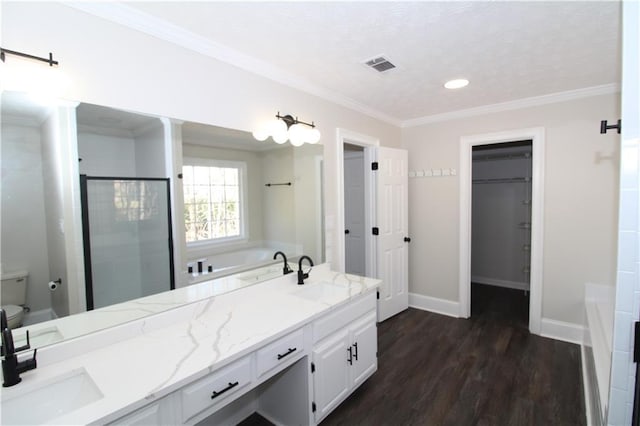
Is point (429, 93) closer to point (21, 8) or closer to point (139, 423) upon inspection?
point (21, 8)

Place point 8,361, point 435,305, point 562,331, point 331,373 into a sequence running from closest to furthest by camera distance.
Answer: point 8,361 → point 331,373 → point 562,331 → point 435,305

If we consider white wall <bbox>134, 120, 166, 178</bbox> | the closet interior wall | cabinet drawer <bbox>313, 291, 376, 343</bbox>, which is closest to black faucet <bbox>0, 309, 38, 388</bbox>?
white wall <bbox>134, 120, 166, 178</bbox>

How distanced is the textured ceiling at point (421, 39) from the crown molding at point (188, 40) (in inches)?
1.5

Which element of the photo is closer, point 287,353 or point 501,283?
point 287,353

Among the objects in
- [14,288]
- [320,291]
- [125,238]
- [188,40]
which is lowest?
[320,291]

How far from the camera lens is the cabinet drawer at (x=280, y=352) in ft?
4.92

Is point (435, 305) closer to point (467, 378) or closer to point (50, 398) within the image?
point (467, 378)

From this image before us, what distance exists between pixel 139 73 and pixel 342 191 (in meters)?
1.89

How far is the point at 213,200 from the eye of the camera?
2021 mm

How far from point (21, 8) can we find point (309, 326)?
6.40 feet

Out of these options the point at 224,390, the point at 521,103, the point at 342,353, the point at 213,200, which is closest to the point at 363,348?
the point at 342,353

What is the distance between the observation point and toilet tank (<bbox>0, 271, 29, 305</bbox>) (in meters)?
1.24

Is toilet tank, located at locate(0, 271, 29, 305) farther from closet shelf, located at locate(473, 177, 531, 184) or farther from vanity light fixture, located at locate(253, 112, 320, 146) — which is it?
closet shelf, located at locate(473, 177, 531, 184)

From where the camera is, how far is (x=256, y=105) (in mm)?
2178
